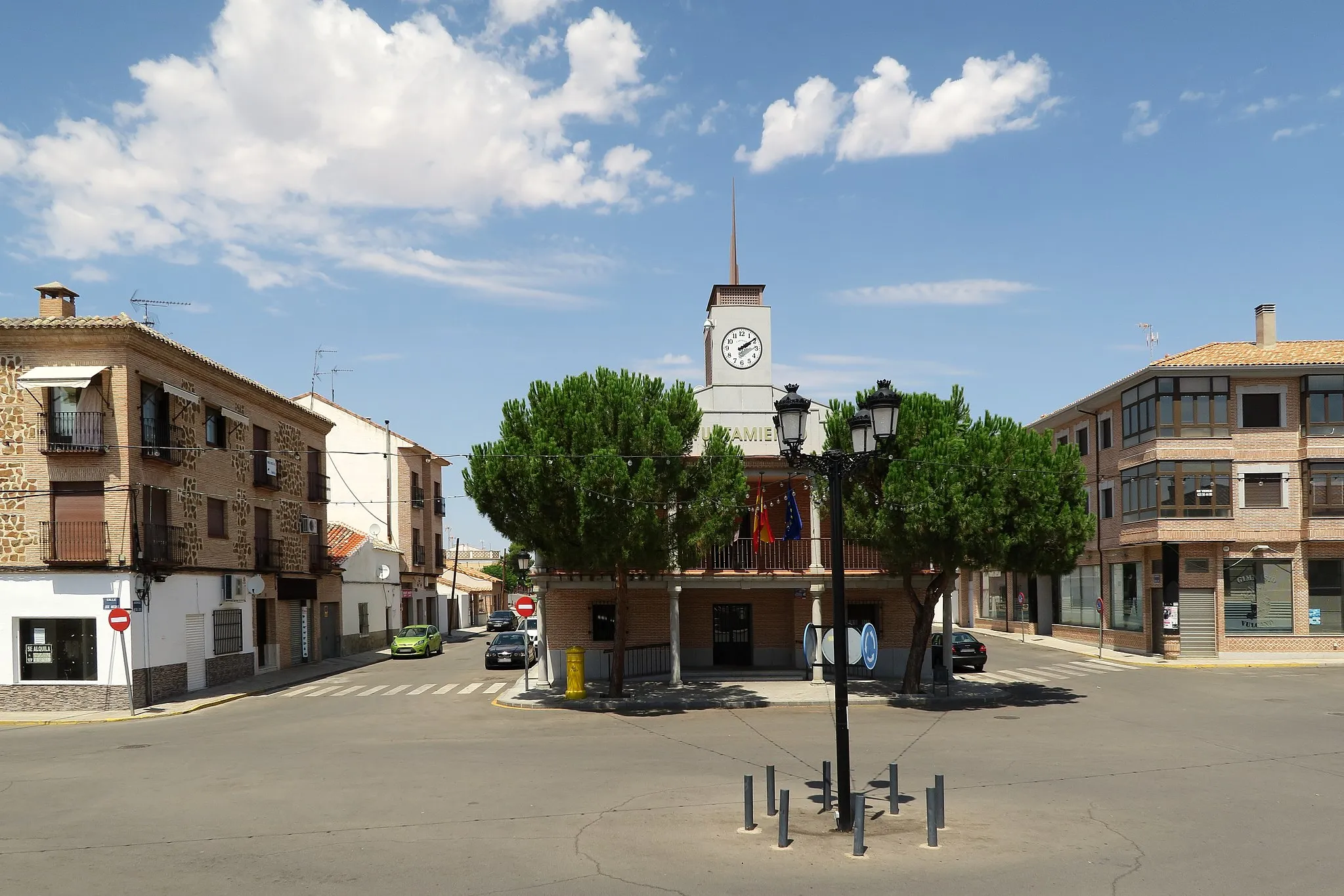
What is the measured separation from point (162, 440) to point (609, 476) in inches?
573

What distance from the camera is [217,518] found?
33.8 metres

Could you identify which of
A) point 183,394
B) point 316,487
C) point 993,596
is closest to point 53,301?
point 183,394

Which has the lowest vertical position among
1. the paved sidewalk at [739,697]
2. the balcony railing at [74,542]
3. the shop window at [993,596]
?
the shop window at [993,596]

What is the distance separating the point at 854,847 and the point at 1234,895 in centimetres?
373

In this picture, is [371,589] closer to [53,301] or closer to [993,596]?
[53,301]

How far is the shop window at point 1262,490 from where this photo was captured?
3916 cm

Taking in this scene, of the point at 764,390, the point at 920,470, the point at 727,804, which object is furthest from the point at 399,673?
the point at 727,804

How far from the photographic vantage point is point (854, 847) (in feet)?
37.4

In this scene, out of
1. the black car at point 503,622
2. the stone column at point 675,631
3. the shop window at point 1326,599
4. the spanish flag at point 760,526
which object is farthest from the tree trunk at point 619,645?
the black car at point 503,622

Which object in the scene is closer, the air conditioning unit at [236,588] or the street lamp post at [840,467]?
the street lamp post at [840,467]

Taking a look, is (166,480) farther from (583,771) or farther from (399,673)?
(583,771)

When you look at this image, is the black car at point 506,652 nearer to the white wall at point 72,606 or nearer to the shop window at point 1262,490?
the white wall at point 72,606

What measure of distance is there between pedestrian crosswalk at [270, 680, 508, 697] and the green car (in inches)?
450

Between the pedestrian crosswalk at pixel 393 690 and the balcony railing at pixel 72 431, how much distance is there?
361 inches
